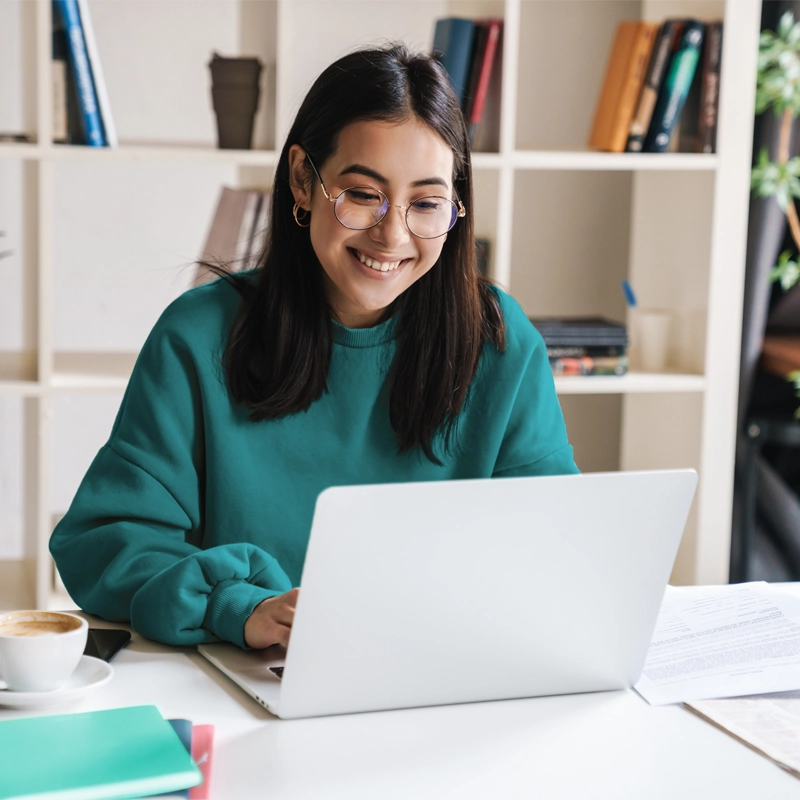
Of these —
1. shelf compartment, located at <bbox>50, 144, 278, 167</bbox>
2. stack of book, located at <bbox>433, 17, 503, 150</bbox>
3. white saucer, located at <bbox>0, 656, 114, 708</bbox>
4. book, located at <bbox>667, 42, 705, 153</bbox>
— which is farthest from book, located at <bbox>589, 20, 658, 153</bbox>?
white saucer, located at <bbox>0, 656, 114, 708</bbox>

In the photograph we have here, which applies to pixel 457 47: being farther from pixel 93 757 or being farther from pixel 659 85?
pixel 93 757

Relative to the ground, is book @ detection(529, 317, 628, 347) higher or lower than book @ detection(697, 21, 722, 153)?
lower

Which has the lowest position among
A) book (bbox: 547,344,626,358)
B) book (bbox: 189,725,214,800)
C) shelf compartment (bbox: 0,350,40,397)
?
book (bbox: 189,725,214,800)

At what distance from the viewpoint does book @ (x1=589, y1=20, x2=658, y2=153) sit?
2352 millimetres

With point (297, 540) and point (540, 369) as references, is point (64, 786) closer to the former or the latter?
point (297, 540)

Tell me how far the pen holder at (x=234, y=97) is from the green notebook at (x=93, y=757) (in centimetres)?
158

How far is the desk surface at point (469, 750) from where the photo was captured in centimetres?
80

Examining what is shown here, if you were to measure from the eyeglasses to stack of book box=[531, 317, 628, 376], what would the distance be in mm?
1040

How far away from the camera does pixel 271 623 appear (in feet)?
3.38

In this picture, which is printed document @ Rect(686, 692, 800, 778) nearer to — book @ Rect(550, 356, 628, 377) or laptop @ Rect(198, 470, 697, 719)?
laptop @ Rect(198, 470, 697, 719)

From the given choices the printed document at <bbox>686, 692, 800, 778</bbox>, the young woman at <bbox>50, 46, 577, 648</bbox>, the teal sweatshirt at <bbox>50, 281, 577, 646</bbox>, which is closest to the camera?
the printed document at <bbox>686, 692, 800, 778</bbox>

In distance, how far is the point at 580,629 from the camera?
37.0 inches

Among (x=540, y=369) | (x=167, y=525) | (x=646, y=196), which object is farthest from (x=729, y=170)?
(x=167, y=525)

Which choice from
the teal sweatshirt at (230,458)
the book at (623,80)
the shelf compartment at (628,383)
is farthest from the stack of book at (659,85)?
the teal sweatshirt at (230,458)
